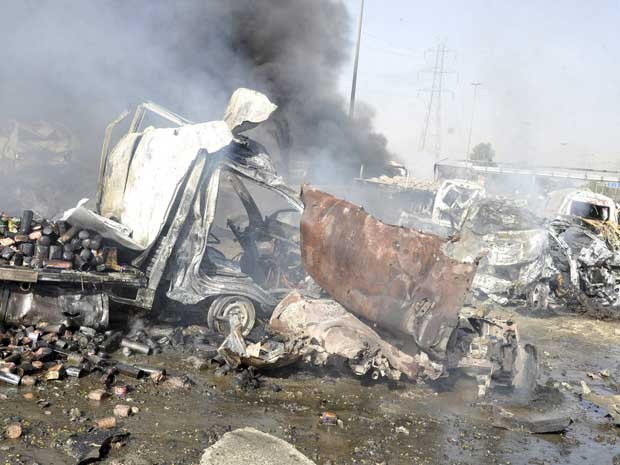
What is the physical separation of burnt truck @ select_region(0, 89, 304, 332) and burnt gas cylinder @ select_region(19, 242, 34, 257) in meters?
0.25

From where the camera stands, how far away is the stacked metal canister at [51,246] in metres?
5.83

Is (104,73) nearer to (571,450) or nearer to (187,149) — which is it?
(187,149)

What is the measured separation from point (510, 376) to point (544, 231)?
5111 millimetres

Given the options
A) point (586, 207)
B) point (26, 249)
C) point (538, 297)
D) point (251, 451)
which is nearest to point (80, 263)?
point (26, 249)

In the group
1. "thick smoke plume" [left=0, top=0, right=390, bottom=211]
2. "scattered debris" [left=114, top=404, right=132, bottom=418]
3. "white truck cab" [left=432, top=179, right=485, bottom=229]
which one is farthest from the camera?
"thick smoke plume" [left=0, top=0, right=390, bottom=211]

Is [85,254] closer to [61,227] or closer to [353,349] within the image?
[61,227]

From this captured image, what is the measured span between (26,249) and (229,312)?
233 cm

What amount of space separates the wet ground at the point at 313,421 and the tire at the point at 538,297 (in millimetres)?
4084

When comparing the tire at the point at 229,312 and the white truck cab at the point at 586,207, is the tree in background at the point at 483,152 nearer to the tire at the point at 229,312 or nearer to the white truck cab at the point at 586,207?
the white truck cab at the point at 586,207

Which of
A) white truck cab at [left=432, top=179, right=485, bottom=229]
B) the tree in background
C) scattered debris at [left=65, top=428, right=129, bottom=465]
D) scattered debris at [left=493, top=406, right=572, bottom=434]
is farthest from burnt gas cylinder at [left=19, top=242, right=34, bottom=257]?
the tree in background

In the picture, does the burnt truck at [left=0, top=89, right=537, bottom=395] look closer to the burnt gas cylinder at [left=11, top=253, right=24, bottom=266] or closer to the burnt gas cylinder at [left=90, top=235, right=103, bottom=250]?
the burnt gas cylinder at [left=90, top=235, right=103, bottom=250]

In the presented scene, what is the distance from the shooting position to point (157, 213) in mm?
6363

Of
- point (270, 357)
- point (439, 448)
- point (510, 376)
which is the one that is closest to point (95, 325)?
point (270, 357)

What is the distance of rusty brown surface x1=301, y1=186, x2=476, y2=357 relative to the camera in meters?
5.25
